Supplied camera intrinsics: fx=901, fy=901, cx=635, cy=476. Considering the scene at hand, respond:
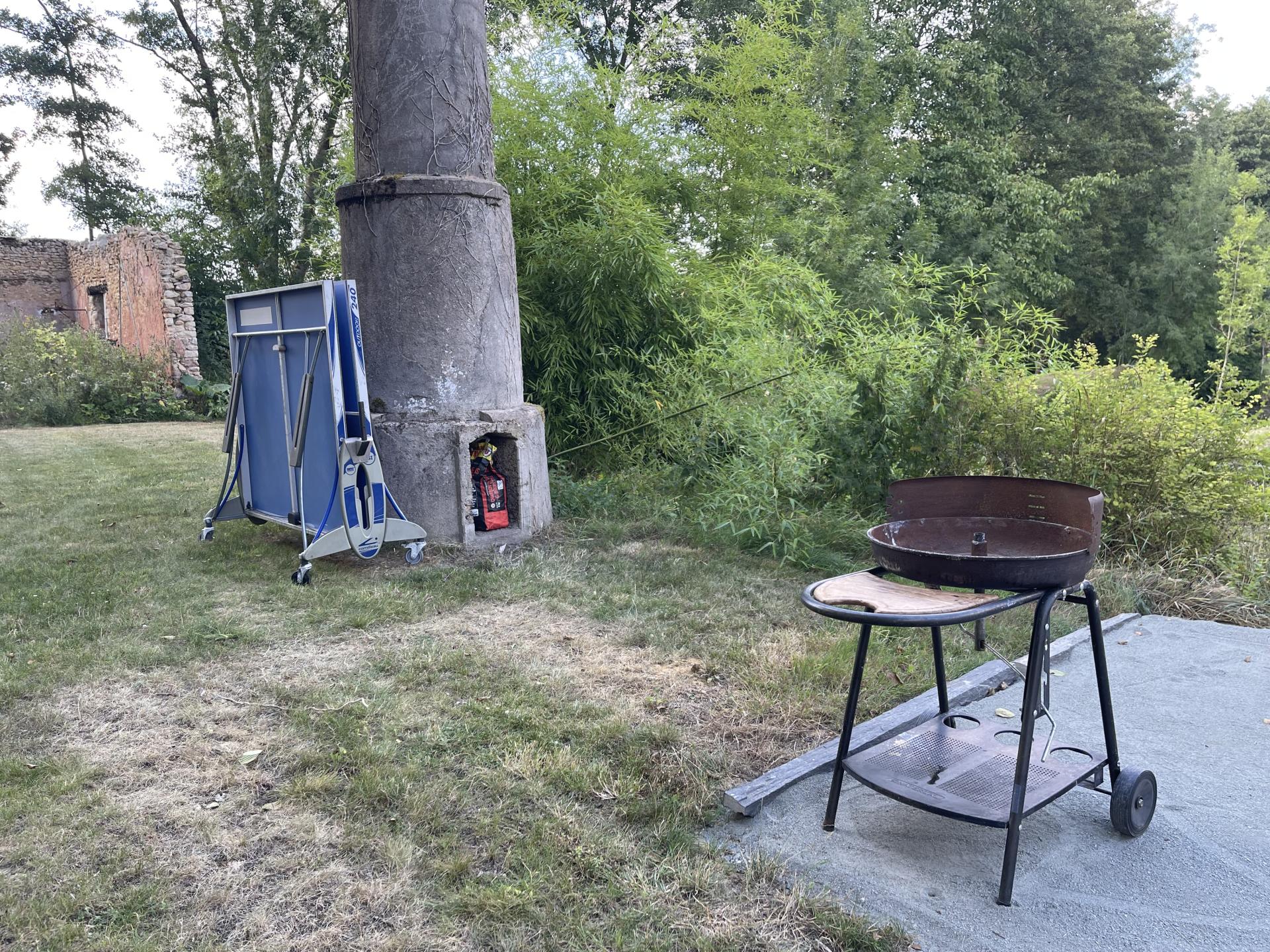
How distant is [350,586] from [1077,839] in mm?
3587

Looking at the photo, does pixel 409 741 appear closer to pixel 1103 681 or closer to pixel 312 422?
pixel 1103 681

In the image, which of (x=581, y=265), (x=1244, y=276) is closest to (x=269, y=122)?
(x=581, y=265)

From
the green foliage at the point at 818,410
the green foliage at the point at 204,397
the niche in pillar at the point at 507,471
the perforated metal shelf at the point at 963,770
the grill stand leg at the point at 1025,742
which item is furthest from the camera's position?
the green foliage at the point at 204,397

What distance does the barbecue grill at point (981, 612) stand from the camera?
217cm

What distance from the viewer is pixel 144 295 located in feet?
56.2

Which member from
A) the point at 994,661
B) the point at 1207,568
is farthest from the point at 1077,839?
the point at 1207,568

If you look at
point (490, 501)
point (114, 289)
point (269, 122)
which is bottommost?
point (490, 501)

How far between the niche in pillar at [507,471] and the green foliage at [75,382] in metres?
11.1

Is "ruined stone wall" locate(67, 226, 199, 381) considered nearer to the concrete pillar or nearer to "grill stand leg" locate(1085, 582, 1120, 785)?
the concrete pillar

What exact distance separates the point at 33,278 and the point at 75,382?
7.67m

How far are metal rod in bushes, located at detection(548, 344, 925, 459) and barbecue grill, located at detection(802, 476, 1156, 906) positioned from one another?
11.2 ft

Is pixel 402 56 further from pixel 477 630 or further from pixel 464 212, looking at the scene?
pixel 477 630

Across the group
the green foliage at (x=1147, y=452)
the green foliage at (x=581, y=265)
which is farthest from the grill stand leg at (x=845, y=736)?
the green foliage at (x=581, y=265)

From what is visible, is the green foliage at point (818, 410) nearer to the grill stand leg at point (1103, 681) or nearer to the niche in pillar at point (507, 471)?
the niche in pillar at point (507, 471)
